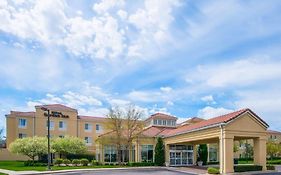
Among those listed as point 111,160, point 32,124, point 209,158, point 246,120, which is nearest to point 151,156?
point 111,160

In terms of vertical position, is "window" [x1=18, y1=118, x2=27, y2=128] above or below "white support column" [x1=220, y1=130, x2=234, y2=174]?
above

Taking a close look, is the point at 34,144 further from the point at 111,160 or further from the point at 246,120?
the point at 246,120

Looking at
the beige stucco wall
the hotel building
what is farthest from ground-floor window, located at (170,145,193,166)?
the beige stucco wall

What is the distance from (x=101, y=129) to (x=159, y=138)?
2398 centimetres

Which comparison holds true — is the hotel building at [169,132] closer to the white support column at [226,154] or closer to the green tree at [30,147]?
the white support column at [226,154]

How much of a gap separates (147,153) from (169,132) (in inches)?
162

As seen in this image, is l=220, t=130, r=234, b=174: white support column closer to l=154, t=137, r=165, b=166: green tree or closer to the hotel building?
the hotel building

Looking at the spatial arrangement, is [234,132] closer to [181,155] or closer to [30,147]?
[181,155]

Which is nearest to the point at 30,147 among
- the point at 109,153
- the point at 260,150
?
the point at 109,153

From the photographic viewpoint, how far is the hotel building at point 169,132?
28984mm

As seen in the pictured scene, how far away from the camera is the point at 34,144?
4316cm

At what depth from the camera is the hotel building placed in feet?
95.1

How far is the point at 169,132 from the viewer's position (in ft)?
146

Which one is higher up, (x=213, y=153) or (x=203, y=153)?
(x=203, y=153)
